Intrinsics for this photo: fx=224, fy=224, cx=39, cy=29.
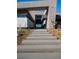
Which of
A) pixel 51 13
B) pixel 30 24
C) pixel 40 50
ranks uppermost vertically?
pixel 51 13

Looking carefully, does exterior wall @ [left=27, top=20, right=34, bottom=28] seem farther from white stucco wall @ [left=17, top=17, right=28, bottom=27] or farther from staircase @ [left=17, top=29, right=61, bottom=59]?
staircase @ [left=17, top=29, right=61, bottom=59]

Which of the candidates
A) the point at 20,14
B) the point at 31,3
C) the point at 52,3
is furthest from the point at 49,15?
the point at 20,14

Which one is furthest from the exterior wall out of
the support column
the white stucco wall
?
the support column

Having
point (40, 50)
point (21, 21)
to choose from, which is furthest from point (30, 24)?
point (40, 50)

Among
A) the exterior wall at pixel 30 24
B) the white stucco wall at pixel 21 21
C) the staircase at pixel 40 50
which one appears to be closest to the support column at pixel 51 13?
the staircase at pixel 40 50

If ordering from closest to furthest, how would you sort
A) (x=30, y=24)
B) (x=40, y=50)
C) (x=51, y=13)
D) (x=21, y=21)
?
(x=21, y=21), (x=30, y=24), (x=51, y=13), (x=40, y=50)

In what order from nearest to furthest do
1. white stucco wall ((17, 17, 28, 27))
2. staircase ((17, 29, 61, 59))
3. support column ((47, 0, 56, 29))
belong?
1. white stucco wall ((17, 17, 28, 27))
2. staircase ((17, 29, 61, 59))
3. support column ((47, 0, 56, 29))

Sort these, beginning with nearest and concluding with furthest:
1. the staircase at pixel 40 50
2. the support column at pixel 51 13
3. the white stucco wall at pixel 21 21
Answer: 1. the white stucco wall at pixel 21 21
2. the staircase at pixel 40 50
3. the support column at pixel 51 13

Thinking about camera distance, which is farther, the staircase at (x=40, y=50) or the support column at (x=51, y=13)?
the support column at (x=51, y=13)

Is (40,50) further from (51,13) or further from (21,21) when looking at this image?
(21,21)

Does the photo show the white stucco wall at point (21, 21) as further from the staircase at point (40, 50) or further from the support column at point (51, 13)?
the support column at point (51, 13)
